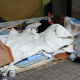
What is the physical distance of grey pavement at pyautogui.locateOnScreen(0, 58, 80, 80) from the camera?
1.72 m

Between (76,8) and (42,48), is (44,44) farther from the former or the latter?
(76,8)

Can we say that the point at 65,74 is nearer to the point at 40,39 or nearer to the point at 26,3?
the point at 40,39

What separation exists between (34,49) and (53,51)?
1.23 ft

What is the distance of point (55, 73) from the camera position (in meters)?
1.82

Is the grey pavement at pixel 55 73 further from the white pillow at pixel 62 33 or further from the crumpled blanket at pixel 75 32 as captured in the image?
the white pillow at pixel 62 33

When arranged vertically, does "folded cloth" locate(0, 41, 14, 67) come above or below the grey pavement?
above

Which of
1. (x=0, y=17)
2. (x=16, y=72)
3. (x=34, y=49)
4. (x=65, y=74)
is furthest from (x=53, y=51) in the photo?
(x=0, y=17)

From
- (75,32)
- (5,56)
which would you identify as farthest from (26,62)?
(75,32)

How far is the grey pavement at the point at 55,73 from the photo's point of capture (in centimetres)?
172

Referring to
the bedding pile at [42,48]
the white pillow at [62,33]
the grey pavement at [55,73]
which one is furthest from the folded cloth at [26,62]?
the white pillow at [62,33]

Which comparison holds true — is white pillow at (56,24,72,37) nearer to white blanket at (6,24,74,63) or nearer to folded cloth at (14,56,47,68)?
white blanket at (6,24,74,63)

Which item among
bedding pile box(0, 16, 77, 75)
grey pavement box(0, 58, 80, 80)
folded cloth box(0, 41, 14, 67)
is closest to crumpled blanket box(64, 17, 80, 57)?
bedding pile box(0, 16, 77, 75)

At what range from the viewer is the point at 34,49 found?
2.09 meters

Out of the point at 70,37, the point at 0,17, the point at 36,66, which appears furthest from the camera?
the point at 0,17
